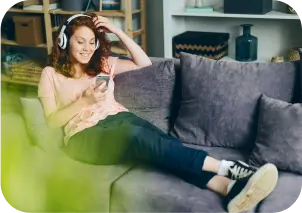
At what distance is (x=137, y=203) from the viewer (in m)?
1.04

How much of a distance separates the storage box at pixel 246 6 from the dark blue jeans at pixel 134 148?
0.50 meters

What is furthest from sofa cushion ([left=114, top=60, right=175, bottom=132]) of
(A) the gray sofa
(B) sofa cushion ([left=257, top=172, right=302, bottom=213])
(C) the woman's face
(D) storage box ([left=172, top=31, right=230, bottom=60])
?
(B) sofa cushion ([left=257, top=172, right=302, bottom=213])

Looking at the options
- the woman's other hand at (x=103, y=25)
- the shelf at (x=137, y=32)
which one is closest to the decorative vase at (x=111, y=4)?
the shelf at (x=137, y=32)

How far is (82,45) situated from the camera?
3.72 ft

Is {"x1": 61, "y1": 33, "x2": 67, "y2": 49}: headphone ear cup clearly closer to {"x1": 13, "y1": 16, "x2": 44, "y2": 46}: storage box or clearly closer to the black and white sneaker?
{"x1": 13, "y1": 16, "x2": 44, "y2": 46}: storage box

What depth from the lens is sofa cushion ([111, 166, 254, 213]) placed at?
0.98 m

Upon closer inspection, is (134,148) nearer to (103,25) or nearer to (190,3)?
(103,25)

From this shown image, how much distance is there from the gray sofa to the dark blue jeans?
2 cm

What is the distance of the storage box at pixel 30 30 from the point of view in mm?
1369

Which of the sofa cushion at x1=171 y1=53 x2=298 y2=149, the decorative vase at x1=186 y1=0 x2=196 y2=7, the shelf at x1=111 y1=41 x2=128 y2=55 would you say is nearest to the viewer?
the sofa cushion at x1=171 y1=53 x2=298 y2=149

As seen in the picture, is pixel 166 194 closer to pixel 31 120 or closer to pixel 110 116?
pixel 110 116

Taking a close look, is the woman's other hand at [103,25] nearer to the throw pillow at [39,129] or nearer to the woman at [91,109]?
the woman at [91,109]

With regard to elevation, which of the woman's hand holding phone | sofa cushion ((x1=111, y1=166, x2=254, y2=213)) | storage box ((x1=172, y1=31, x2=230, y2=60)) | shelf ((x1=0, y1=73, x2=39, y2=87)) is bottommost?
sofa cushion ((x1=111, y1=166, x2=254, y2=213))

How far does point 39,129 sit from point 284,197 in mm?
575
